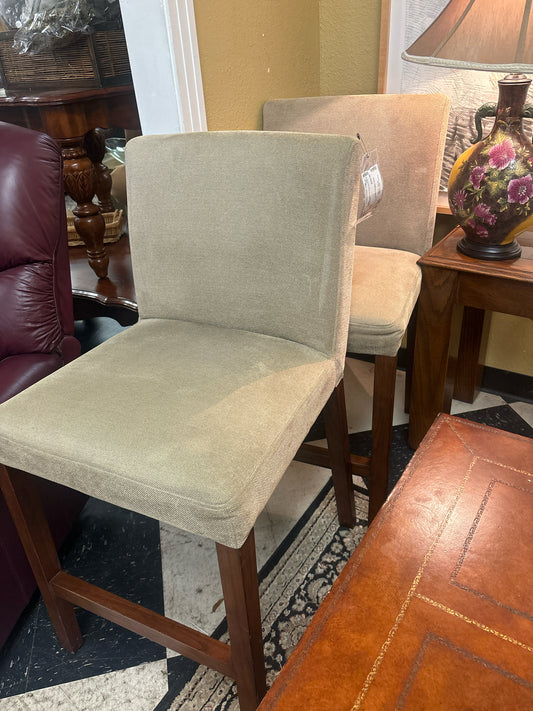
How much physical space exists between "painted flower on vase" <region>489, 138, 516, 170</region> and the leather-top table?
614 millimetres

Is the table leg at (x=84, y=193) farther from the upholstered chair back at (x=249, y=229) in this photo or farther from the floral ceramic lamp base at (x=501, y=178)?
the floral ceramic lamp base at (x=501, y=178)

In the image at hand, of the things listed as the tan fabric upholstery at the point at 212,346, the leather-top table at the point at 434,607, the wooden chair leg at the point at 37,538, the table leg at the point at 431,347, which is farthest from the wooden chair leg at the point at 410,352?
the wooden chair leg at the point at 37,538

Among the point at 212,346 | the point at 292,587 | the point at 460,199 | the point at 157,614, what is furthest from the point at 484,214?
the point at 157,614

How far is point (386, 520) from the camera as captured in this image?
771 mm

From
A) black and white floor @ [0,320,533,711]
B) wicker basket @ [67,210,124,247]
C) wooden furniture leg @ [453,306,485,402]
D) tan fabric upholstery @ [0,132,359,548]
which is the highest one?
tan fabric upholstery @ [0,132,359,548]

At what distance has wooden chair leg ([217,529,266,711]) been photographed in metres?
0.75

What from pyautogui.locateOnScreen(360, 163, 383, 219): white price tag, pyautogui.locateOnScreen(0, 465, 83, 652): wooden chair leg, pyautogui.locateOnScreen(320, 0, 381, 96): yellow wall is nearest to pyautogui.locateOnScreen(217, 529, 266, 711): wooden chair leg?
pyautogui.locateOnScreen(0, 465, 83, 652): wooden chair leg

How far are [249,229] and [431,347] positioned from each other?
665 mm

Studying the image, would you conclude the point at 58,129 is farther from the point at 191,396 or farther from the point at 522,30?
the point at 522,30

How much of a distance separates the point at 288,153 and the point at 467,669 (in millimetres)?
762

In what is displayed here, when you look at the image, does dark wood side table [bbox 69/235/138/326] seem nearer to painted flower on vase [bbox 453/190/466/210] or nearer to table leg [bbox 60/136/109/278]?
table leg [bbox 60/136/109/278]

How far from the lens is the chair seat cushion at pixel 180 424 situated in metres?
0.72

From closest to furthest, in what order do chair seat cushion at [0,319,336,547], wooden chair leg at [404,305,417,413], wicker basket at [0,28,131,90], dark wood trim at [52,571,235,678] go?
chair seat cushion at [0,319,336,547], dark wood trim at [52,571,235,678], wicker basket at [0,28,131,90], wooden chair leg at [404,305,417,413]

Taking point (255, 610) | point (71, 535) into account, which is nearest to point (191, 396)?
point (255, 610)
